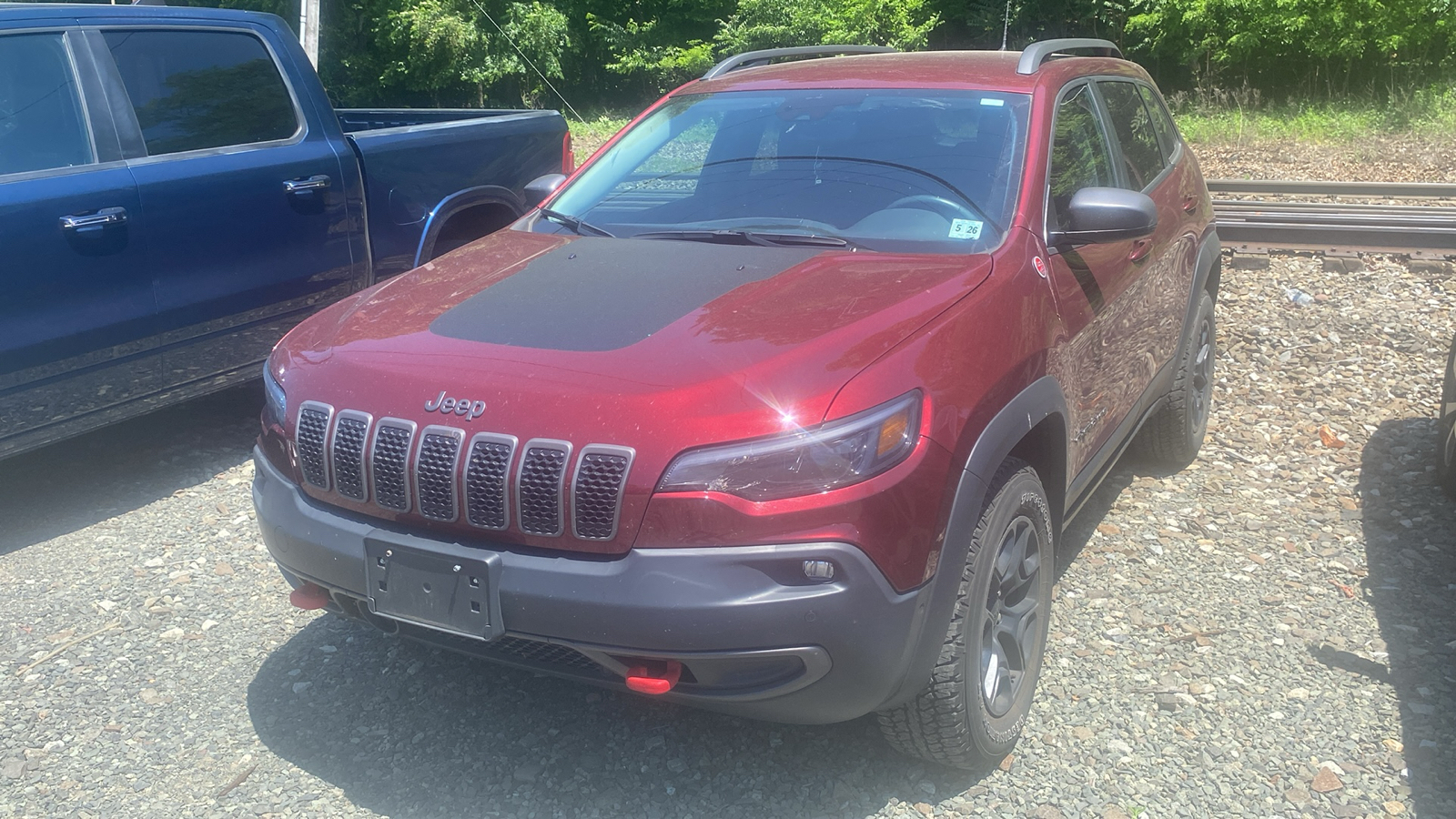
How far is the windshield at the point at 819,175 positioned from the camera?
11.0 feet

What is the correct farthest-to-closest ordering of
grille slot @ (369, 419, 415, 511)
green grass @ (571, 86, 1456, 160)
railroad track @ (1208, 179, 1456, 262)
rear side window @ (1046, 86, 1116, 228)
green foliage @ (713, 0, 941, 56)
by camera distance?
green foliage @ (713, 0, 941, 56)
green grass @ (571, 86, 1456, 160)
railroad track @ (1208, 179, 1456, 262)
rear side window @ (1046, 86, 1116, 228)
grille slot @ (369, 419, 415, 511)

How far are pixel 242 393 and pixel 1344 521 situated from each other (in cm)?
539

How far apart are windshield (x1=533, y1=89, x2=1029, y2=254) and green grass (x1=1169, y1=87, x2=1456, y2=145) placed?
13251mm

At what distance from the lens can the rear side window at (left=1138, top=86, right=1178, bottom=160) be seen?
4797 mm

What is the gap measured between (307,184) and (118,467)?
154cm

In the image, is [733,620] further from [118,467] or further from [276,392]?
[118,467]

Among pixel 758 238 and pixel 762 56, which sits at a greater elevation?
pixel 762 56

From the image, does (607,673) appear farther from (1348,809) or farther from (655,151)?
(655,151)

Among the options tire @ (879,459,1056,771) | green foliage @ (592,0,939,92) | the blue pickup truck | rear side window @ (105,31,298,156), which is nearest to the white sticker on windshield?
tire @ (879,459,1056,771)

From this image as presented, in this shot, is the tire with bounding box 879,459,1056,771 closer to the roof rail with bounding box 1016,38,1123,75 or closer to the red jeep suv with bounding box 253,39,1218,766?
the red jeep suv with bounding box 253,39,1218,766

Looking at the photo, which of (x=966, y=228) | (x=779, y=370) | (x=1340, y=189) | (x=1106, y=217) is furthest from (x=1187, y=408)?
(x=1340, y=189)

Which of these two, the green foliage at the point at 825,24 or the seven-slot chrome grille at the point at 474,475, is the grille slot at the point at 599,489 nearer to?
the seven-slot chrome grille at the point at 474,475

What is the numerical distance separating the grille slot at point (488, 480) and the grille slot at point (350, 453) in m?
0.31

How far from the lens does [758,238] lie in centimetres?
339
